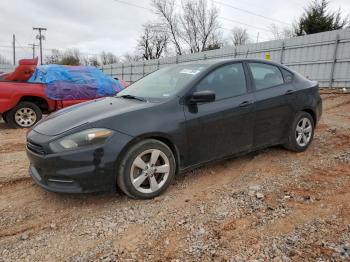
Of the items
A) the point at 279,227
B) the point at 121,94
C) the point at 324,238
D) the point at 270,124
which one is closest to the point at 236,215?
the point at 279,227

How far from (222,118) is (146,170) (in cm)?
114

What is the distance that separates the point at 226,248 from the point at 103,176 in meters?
1.33

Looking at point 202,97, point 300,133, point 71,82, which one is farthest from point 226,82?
point 71,82

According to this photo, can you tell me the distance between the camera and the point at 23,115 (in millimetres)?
7559

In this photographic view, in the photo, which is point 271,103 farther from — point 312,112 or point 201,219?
point 201,219

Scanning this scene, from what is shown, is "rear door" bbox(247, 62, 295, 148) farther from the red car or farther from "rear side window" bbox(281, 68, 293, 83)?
the red car

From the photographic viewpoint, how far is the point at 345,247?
2.47 meters

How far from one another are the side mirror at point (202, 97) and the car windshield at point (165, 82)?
0.73ft

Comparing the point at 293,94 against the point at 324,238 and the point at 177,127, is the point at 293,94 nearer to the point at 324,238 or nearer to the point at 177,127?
the point at 177,127

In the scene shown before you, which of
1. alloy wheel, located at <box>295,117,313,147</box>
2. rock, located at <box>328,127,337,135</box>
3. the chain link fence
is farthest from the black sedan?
the chain link fence

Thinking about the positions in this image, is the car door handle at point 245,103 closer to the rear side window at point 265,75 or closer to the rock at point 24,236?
the rear side window at point 265,75

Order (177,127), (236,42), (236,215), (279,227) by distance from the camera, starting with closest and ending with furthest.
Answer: (279,227), (236,215), (177,127), (236,42)

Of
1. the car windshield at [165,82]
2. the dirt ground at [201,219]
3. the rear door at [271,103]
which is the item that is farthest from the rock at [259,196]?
the car windshield at [165,82]

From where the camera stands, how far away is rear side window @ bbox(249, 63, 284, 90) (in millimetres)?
4289
